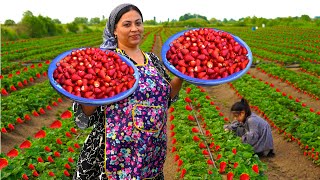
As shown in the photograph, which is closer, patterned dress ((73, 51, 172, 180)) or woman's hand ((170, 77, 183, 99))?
patterned dress ((73, 51, 172, 180))

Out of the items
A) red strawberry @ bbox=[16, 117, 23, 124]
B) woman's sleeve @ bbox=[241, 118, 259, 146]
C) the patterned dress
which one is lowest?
red strawberry @ bbox=[16, 117, 23, 124]

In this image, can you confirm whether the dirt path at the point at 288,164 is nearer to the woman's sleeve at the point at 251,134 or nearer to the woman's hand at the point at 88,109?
the woman's sleeve at the point at 251,134

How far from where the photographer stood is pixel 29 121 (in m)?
7.57

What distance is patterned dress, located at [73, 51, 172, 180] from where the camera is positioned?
2.30 m

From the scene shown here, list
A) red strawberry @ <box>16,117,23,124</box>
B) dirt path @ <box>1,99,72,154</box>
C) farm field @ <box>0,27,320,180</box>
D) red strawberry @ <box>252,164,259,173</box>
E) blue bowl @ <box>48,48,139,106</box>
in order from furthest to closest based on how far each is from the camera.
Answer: red strawberry @ <box>16,117,23,124</box>, dirt path @ <box>1,99,72,154</box>, farm field @ <box>0,27,320,180</box>, red strawberry @ <box>252,164,259,173</box>, blue bowl @ <box>48,48,139,106</box>

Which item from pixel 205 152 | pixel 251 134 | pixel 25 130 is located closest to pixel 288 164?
pixel 251 134

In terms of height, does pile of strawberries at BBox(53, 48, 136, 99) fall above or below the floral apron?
above

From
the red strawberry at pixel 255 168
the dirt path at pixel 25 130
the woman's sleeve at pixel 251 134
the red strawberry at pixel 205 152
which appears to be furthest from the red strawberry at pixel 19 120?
the red strawberry at pixel 255 168

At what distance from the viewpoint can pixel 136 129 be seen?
231 cm

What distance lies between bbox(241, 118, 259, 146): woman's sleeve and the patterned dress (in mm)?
3373

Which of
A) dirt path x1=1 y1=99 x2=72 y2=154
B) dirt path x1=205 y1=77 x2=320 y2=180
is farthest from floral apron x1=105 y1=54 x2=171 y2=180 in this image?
dirt path x1=1 y1=99 x2=72 y2=154

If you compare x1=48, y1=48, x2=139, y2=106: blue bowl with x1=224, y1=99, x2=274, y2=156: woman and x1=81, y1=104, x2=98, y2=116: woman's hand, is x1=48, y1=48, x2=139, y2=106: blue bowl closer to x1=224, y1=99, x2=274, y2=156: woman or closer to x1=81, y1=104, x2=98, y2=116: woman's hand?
x1=81, y1=104, x2=98, y2=116: woman's hand

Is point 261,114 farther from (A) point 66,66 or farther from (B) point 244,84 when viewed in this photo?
(A) point 66,66

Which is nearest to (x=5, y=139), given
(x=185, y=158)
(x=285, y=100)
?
(x=185, y=158)
